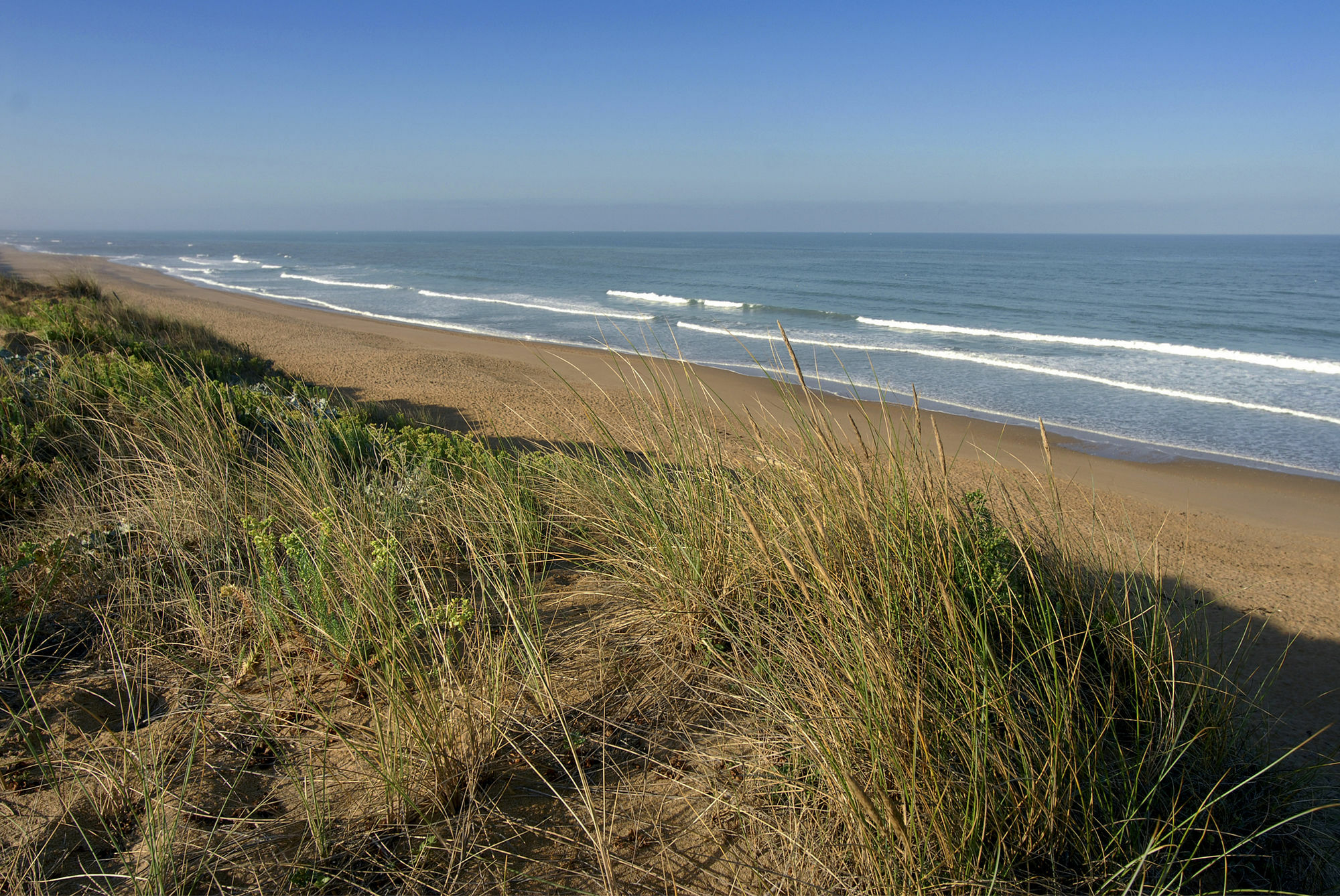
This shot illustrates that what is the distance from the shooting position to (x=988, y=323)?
26.1 meters

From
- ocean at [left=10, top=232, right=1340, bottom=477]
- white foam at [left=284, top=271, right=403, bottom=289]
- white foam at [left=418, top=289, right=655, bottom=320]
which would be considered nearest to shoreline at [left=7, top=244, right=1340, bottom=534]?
ocean at [left=10, top=232, right=1340, bottom=477]

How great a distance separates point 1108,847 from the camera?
1869 mm

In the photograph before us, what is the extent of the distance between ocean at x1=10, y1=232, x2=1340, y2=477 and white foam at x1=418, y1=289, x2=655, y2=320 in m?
0.20

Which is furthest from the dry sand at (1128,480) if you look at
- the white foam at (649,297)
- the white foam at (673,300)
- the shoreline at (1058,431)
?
the white foam at (649,297)

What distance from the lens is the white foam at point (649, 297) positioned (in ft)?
112

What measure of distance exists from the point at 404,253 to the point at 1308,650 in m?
87.1

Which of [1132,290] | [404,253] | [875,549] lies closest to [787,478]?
[875,549]

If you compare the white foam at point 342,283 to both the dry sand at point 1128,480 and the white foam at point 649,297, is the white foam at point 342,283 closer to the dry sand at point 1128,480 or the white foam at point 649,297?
the white foam at point 649,297

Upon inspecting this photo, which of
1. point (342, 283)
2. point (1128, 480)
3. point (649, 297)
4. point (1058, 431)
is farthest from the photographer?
point (342, 283)

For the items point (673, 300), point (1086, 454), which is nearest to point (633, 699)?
point (1086, 454)

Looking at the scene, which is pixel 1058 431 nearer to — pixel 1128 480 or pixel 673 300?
pixel 1128 480

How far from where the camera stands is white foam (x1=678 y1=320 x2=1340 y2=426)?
13.8 m

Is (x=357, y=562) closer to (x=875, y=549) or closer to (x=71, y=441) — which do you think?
(x=875, y=549)

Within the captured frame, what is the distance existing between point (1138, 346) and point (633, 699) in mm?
23559
